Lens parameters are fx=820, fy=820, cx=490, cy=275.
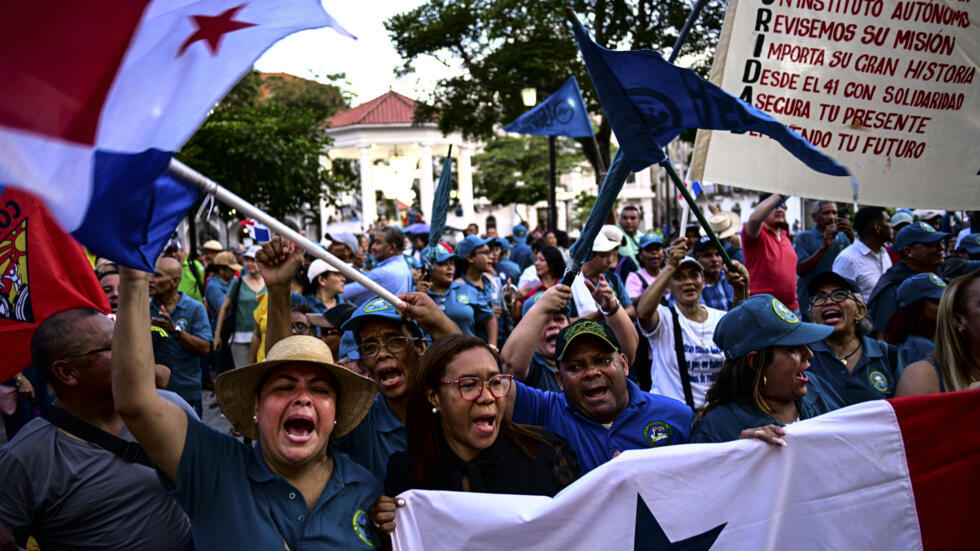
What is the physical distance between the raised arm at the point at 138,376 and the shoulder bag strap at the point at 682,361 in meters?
3.28

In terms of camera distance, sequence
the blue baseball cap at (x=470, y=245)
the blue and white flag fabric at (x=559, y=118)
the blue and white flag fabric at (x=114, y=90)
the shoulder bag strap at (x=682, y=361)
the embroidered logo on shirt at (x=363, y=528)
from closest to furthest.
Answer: the blue and white flag fabric at (x=114, y=90), the embroidered logo on shirt at (x=363, y=528), the shoulder bag strap at (x=682, y=361), the blue baseball cap at (x=470, y=245), the blue and white flag fabric at (x=559, y=118)

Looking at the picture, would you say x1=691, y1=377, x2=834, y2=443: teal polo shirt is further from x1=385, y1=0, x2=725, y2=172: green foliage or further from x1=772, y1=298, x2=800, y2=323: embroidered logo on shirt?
x1=385, y1=0, x2=725, y2=172: green foliage

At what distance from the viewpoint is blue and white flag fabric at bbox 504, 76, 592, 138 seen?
9.56 meters

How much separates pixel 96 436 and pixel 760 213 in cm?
465

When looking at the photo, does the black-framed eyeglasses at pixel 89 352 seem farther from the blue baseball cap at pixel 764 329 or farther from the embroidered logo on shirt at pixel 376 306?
the blue baseball cap at pixel 764 329

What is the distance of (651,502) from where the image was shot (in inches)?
114

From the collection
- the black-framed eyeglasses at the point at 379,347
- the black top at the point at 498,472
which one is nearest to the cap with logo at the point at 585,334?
the black top at the point at 498,472

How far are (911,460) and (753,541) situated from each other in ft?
2.21

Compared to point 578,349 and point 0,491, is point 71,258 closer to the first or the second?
point 0,491

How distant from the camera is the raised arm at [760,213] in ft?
18.0

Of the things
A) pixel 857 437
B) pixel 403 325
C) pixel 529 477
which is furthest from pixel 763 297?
pixel 403 325

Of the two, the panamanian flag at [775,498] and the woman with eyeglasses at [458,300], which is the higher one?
the panamanian flag at [775,498]

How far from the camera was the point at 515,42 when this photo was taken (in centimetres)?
2084

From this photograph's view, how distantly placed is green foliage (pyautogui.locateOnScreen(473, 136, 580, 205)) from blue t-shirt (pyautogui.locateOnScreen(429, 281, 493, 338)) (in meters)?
37.7
